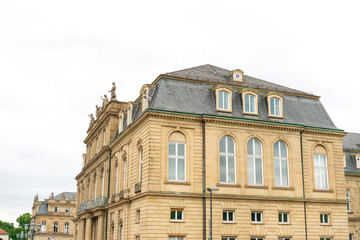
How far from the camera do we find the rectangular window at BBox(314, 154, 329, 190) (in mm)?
39125

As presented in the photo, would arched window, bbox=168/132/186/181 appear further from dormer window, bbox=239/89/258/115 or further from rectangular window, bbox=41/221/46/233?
rectangular window, bbox=41/221/46/233

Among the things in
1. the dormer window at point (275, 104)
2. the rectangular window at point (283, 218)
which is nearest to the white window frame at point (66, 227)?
the rectangular window at point (283, 218)

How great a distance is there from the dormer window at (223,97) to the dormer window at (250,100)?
1.34 m

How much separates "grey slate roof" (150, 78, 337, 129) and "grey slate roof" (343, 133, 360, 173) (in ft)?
53.7

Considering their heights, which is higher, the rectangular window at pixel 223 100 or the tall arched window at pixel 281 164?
the rectangular window at pixel 223 100

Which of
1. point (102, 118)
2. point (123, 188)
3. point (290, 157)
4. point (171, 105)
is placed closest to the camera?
point (171, 105)

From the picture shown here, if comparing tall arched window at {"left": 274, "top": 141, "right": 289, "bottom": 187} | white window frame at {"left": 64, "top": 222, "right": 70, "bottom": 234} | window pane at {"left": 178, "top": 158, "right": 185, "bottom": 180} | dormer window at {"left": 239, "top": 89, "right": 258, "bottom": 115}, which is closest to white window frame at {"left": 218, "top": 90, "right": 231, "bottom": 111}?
dormer window at {"left": 239, "top": 89, "right": 258, "bottom": 115}

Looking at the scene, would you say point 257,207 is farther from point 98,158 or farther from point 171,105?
point 98,158

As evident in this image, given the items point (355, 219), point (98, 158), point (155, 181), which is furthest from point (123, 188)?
point (355, 219)

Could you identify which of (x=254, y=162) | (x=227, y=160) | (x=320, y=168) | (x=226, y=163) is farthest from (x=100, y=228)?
(x=320, y=168)

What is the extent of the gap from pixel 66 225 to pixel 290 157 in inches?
3545

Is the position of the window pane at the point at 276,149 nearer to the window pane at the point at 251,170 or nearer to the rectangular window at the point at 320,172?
the window pane at the point at 251,170

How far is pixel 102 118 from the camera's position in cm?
5097

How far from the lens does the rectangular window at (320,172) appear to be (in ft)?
128
